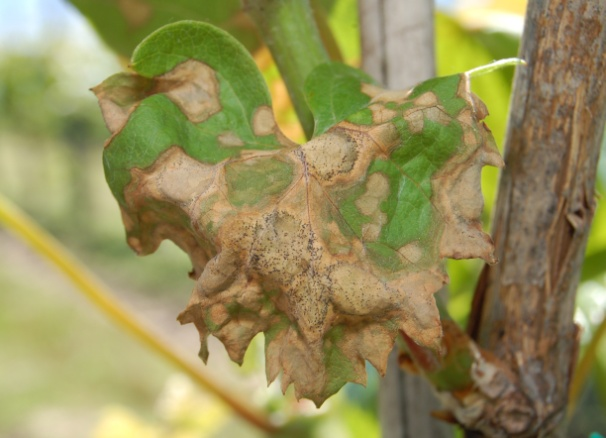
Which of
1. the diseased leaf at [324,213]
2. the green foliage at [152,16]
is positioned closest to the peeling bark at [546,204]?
the diseased leaf at [324,213]

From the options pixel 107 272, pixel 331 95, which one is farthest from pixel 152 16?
pixel 107 272

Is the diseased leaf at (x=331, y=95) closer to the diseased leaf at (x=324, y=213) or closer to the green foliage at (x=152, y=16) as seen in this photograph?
the diseased leaf at (x=324, y=213)

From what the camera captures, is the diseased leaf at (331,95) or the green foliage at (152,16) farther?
the green foliage at (152,16)

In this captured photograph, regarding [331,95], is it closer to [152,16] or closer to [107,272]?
[152,16]

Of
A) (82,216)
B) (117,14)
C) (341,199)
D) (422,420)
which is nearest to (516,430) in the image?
(422,420)

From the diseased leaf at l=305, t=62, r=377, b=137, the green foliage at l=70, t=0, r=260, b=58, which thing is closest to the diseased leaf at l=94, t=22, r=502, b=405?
the diseased leaf at l=305, t=62, r=377, b=137

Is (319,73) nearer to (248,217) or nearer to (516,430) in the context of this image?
(248,217)

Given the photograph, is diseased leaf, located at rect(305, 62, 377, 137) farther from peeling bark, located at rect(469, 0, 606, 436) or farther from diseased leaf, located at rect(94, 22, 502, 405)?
peeling bark, located at rect(469, 0, 606, 436)
